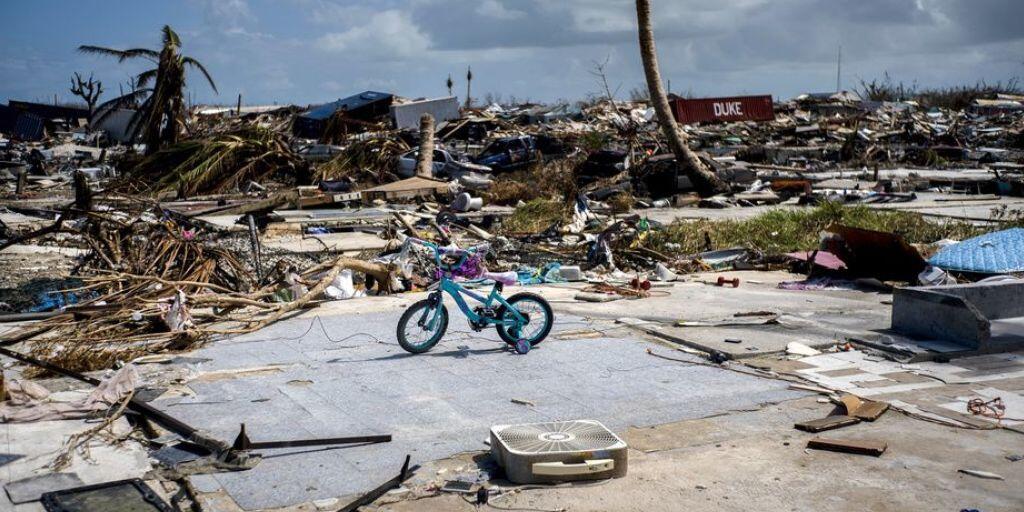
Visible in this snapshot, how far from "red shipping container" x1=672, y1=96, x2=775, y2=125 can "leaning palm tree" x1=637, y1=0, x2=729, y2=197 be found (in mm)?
12832

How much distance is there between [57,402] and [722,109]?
32741 millimetres

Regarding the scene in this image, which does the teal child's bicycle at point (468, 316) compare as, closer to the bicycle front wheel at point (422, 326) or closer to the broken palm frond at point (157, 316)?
the bicycle front wheel at point (422, 326)

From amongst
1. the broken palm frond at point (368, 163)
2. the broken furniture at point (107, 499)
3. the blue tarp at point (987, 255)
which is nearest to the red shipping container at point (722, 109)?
the broken palm frond at point (368, 163)

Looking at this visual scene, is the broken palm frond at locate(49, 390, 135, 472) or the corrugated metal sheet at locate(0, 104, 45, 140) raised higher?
the corrugated metal sheet at locate(0, 104, 45, 140)

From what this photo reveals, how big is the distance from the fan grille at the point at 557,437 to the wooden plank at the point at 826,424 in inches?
57.8

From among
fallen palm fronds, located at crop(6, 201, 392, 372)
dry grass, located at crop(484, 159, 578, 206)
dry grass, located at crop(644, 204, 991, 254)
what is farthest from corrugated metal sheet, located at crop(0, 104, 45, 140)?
dry grass, located at crop(644, 204, 991, 254)

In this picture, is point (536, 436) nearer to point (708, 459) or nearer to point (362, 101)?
point (708, 459)

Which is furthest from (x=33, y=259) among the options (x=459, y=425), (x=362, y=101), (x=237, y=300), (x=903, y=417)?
(x=362, y=101)

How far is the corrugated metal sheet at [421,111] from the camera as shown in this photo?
36.8 meters

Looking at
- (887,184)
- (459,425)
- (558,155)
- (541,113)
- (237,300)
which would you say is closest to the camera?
(459,425)

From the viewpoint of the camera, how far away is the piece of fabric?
6.29 meters

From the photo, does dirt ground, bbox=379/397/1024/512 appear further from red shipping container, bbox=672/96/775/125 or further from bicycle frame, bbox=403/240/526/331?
red shipping container, bbox=672/96/775/125

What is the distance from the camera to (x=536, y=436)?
5.54 meters

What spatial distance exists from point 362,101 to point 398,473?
36.1 metres
